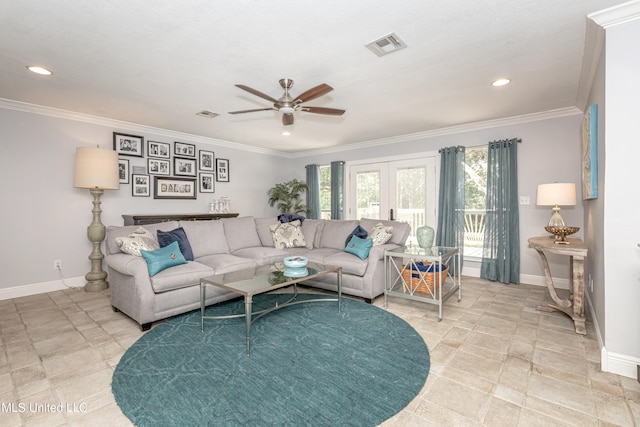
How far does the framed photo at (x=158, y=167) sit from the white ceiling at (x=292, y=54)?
94 cm

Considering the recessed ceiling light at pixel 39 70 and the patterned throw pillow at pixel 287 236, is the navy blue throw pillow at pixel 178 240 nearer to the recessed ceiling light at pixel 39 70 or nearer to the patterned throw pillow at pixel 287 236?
the patterned throw pillow at pixel 287 236

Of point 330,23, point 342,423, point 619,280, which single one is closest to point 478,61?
point 330,23

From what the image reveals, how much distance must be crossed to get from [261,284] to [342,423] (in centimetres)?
133

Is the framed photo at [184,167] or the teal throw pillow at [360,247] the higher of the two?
the framed photo at [184,167]

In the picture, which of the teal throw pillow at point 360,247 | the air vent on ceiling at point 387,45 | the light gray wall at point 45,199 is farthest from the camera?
the light gray wall at point 45,199

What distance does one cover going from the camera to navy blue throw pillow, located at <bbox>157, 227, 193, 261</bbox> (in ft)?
11.3

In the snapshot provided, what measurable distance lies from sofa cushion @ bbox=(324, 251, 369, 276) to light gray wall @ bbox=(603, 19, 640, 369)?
2.08 metres

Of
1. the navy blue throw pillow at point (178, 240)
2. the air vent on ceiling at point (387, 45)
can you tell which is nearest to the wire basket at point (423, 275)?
the air vent on ceiling at point (387, 45)

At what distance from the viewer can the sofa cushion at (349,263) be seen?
3.55m

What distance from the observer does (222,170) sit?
5969 mm

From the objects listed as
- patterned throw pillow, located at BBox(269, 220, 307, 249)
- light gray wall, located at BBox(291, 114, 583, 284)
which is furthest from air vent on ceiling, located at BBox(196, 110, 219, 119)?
light gray wall, located at BBox(291, 114, 583, 284)

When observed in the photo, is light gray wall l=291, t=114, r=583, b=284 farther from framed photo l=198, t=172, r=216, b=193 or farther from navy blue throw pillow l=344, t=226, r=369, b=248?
framed photo l=198, t=172, r=216, b=193

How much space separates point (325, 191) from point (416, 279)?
373 centimetres

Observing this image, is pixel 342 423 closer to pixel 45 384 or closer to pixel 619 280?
pixel 45 384
